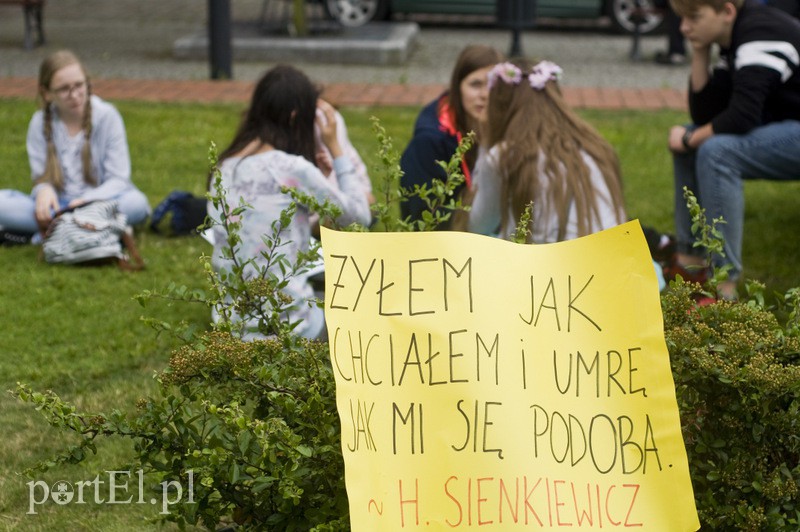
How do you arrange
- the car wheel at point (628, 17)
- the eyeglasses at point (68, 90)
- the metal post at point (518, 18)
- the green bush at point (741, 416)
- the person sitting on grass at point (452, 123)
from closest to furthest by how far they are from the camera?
the green bush at point (741, 416) → the person sitting on grass at point (452, 123) → the eyeglasses at point (68, 90) → the metal post at point (518, 18) → the car wheel at point (628, 17)

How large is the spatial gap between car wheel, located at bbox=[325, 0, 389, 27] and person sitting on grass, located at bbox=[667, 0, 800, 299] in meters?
8.25

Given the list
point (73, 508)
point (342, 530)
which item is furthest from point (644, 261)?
point (73, 508)

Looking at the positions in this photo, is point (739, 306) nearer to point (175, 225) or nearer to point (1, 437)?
point (1, 437)

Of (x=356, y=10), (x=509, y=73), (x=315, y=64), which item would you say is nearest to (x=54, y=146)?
(x=509, y=73)

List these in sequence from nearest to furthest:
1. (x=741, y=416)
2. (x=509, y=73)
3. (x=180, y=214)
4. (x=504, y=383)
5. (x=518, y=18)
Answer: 1. (x=504, y=383)
2. (x=741, y=416)
3. (x=509, y=73)
4. (x=180, y=214)
5. (x=518, y=18)

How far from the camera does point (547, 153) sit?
157 inches

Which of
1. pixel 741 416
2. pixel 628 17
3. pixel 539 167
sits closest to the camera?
pixel 741 416

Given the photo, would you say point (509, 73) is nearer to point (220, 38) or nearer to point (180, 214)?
point (180, 214)

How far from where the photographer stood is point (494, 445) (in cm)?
211

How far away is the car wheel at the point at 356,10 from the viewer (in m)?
13.0

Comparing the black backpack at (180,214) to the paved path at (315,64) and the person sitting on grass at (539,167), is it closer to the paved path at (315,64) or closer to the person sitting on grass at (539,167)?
the person sitting on grass at (539,167)

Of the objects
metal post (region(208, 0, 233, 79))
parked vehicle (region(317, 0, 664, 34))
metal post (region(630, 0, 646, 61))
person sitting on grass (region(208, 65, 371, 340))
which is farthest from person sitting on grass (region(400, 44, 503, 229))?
parked vehicle (region(317, 0, 664, 34))

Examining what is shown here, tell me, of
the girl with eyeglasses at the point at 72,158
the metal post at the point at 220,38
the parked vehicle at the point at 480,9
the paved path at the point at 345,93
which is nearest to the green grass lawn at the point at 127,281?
the girl with eyeglasses at the point at 72,158

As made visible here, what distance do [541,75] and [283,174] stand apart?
39.8 inches
